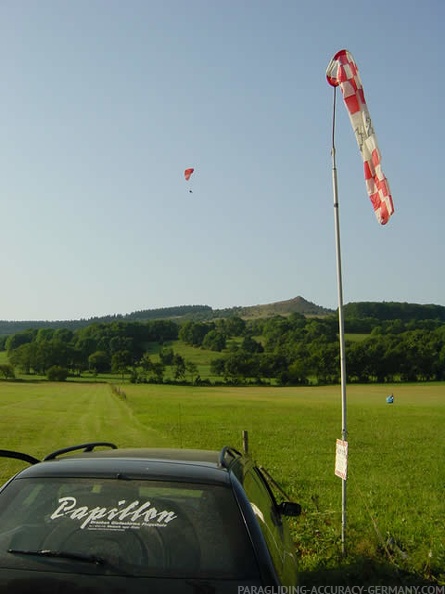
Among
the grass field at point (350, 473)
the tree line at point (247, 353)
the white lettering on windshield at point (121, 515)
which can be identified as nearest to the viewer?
the white lettering on windshield at point (121, 515)

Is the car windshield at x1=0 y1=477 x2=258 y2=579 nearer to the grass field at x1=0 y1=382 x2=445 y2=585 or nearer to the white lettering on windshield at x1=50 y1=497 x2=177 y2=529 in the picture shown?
the white lettering on windshield at x1=50 y1=497 x2=177 y2=529

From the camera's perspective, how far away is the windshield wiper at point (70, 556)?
11.1ft

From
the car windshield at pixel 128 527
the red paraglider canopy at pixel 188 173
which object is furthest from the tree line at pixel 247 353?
the car windshield at pixel 128 527

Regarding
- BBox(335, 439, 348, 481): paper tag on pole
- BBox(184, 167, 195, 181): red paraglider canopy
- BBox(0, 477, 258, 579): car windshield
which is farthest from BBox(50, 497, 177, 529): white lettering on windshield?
BBox(184, 167, 195, 181): red paraglider canopy

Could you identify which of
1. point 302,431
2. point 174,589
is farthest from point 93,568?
point 302,431

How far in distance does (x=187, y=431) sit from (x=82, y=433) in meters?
4.67

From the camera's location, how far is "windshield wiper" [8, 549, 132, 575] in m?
3.37

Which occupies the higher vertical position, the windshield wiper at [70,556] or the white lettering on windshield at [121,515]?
the white lettering on windshield at [121,515]

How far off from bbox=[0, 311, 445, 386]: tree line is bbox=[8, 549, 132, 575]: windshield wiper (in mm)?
108686

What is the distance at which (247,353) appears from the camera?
135750 millimetres

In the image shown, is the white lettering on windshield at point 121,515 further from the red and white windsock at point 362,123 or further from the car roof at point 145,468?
the red and white windsock at point 362,123

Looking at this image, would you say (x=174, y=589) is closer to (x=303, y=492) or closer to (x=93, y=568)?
(x=93, y=568)

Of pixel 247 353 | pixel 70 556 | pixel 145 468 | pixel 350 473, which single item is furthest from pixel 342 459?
pixel 247 353

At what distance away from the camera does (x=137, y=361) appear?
15075 cm
